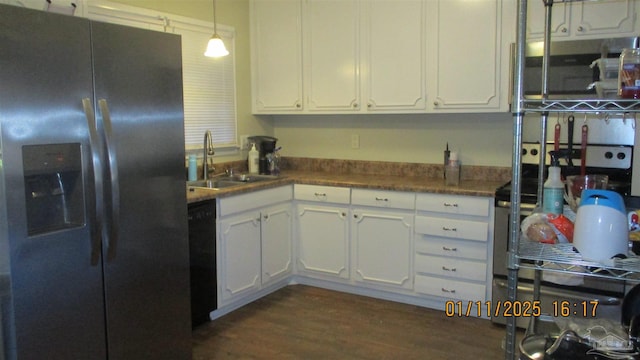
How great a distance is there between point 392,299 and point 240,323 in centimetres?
109

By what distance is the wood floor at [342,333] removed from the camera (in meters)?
2.92

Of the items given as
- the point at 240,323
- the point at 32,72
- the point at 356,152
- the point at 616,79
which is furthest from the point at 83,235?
the point at 356,152

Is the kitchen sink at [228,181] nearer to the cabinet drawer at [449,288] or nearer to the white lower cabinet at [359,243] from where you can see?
the white lower cabinet at [359,243]

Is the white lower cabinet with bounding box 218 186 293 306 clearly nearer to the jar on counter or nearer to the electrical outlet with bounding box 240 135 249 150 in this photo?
the electrical outlet with bounding box 240 135 249 150

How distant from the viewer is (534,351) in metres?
1.33

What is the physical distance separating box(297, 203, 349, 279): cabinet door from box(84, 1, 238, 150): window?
2.93ft

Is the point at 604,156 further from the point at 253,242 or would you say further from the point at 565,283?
the point at 253,242

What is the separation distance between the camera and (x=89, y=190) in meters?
2.10

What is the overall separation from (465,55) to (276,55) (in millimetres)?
1515

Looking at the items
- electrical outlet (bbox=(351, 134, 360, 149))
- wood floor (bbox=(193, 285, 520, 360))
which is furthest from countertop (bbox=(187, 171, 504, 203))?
wood floor (bbox=(193, 285, 520, 360))

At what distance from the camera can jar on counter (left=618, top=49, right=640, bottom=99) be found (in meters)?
1.30

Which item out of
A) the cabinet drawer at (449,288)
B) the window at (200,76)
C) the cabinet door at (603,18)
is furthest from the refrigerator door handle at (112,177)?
the cabinet door at (603,18)

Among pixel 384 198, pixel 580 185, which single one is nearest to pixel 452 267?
pixel 384 198

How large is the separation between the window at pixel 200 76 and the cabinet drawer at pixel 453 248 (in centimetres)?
172
